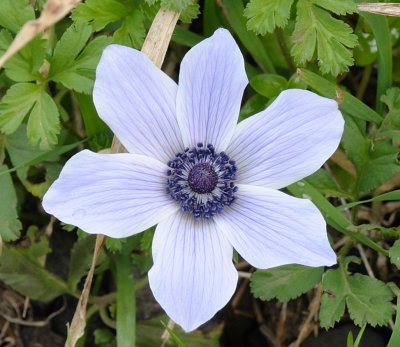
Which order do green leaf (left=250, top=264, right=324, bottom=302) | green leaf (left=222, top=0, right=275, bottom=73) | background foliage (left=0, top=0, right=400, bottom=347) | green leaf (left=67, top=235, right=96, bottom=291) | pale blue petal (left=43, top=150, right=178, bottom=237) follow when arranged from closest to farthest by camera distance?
pale blue petal (left=43, top=150, right=178, bottom=237) → background foliage (left=0, top=0, right=400, bottom=347) → green leaf (left=250, top=264, right=324, bottom=302) → green leaf (left=222, top=0, right=275, bottom=73) → green leaf (left=67, top=235, right=96, bottom=291)

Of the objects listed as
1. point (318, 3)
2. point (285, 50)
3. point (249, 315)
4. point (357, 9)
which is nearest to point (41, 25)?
point (318, 3)

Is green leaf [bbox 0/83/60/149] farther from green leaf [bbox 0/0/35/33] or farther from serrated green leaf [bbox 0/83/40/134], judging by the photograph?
green leaf [bbox 0/0/35/33]

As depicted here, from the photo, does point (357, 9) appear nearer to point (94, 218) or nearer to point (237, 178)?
point (237, 178)

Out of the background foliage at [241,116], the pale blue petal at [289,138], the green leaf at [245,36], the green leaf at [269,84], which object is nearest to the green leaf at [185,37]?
the background foliage at [241,116]

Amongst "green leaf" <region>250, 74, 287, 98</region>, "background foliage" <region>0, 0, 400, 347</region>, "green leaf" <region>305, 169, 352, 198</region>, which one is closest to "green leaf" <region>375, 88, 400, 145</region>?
"background foliage" <region>0, 0, 400, 347</region>

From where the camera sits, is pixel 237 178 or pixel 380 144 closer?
pixel 237 178

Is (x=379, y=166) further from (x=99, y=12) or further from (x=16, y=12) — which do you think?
(x=16, y=12)
